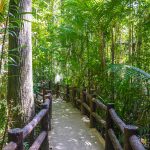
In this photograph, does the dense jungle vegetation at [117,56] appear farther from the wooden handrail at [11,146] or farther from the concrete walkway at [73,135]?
the wooden handrail at [11,146]

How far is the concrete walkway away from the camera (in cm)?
547

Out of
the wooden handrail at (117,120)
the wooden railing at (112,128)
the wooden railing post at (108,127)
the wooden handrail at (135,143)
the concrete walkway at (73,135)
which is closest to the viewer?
the wooden handrail at (135,143)

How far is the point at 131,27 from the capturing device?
792 cm

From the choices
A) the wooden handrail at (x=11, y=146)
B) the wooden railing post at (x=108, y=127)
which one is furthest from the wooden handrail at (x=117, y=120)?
the wooden handrail at (x=11, y=146)

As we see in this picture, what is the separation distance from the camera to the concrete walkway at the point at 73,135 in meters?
5.47

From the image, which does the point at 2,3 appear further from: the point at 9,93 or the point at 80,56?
the point at 80,56

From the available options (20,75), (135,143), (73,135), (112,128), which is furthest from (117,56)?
(135,143)

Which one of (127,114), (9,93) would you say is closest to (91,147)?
(127,114)

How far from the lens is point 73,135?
20.5ft

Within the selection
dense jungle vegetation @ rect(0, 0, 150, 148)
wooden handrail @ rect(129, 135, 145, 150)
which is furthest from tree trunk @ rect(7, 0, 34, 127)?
wooden handrail @ rect(129, 135, 145, 150)

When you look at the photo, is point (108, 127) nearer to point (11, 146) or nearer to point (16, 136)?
point (16, 136)

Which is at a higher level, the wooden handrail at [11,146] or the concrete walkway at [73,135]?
the wooden handrail at [11,146]

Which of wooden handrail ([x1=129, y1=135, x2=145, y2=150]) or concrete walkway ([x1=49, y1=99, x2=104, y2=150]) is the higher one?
wooden handrail ([x1=129, y1=135, x2=145, y2=150])

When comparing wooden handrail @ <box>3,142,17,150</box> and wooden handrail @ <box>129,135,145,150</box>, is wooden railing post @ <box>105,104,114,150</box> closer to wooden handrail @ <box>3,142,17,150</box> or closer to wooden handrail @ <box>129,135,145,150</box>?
wooden handrail @ <box>129,135,145,150</box>
